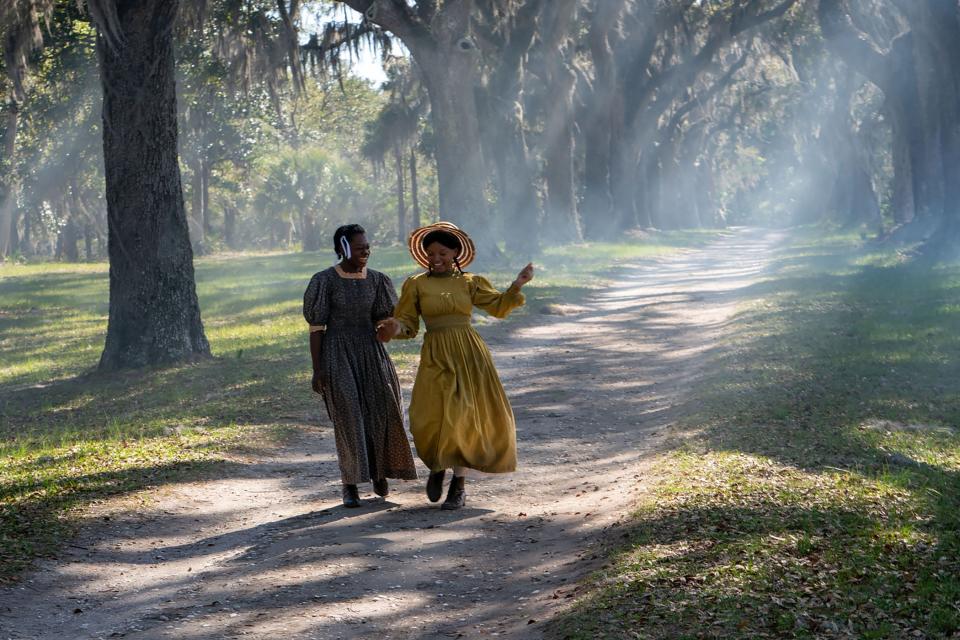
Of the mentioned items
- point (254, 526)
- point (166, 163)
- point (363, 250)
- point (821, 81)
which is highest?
point (821, 81)

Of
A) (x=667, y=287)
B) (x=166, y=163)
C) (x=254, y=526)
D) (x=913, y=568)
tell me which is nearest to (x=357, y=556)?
(x=254, y=526)

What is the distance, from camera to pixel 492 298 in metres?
7.29

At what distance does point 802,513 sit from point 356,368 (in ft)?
9.32

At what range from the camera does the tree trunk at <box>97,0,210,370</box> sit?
13336mm

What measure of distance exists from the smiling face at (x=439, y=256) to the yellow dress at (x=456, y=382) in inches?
2.4

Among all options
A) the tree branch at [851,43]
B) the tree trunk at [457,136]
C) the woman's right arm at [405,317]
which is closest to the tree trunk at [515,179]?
the tree trunk at [457,136]

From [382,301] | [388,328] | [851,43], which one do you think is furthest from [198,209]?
[388,328]

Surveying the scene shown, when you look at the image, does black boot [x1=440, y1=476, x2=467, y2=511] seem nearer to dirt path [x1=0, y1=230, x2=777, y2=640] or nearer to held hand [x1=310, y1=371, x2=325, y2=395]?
dirt path [x1=0, y1=230, x2=777, y2=640]

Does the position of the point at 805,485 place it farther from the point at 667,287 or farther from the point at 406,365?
the point at 667,287

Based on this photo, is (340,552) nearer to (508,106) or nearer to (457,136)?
(457,136)

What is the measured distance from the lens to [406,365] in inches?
543

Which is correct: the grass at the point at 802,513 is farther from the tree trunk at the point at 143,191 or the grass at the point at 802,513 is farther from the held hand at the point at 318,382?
the tree trunk at the point at 143,191

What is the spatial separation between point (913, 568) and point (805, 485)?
65.5 inches

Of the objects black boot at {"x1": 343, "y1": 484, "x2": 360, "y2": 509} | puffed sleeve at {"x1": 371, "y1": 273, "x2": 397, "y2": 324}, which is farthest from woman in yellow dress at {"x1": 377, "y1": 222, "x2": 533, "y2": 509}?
black boot at {"x1": 343, "y1": 484, "x2": 360, "y2": 509}
